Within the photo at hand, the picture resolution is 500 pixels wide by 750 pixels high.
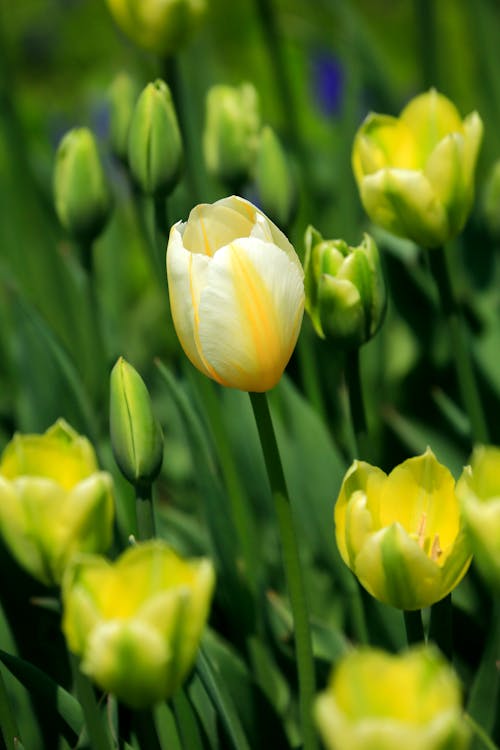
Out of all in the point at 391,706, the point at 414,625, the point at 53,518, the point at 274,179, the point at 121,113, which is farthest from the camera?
the point at 121,113

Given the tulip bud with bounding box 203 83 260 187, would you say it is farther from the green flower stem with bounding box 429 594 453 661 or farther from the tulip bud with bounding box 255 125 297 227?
the green flower stem with bounding box 429 594 453 661

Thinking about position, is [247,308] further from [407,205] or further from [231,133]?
[231,133]

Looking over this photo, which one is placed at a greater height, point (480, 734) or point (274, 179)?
point (274, 179)

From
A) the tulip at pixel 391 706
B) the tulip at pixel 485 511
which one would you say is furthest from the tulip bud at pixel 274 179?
the tulip at pixel 391 706

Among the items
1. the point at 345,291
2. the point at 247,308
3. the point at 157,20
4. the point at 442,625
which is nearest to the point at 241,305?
the point at 247,308

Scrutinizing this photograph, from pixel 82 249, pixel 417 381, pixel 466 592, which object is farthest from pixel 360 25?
pixel 466 592
